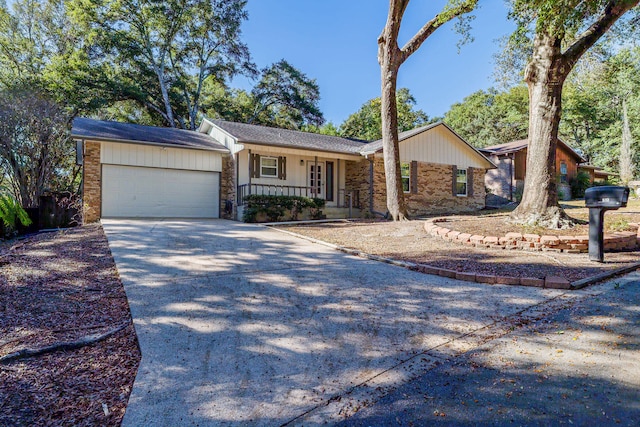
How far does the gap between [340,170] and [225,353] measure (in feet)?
44.6

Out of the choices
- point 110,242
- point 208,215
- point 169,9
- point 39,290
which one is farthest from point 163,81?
point 39,290

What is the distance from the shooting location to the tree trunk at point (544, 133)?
7.50 meters

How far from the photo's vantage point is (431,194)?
16.1m

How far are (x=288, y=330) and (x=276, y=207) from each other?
945 centimetres

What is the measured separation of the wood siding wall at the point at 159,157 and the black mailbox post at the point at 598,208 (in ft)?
38.7

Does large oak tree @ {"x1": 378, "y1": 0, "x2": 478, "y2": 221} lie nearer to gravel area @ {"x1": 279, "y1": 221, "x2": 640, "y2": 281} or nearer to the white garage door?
gravel area @ {"x1": 279, "y1": 221, "x2": 640, "y2": 281}

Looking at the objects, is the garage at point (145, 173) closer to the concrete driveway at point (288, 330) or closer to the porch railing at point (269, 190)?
the porch railing at point (269, 190)

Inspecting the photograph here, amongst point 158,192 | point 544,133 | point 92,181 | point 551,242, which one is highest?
point 544,133

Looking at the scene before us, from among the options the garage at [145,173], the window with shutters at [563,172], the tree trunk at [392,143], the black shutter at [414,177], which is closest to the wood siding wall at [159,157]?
the garage at [145,173]

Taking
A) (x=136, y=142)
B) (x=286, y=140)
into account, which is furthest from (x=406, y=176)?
(x=136, y=142)

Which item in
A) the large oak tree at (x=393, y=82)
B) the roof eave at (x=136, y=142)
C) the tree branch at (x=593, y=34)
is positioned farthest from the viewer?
the large oak tree at (x=393, y=82)

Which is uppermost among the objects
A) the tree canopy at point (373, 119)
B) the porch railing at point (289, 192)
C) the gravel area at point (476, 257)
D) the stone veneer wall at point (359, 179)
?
the tree canopy at point (373, 119)

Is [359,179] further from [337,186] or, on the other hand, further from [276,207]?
[276,207]

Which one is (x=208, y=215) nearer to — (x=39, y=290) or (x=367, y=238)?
(x=367, y=238)
